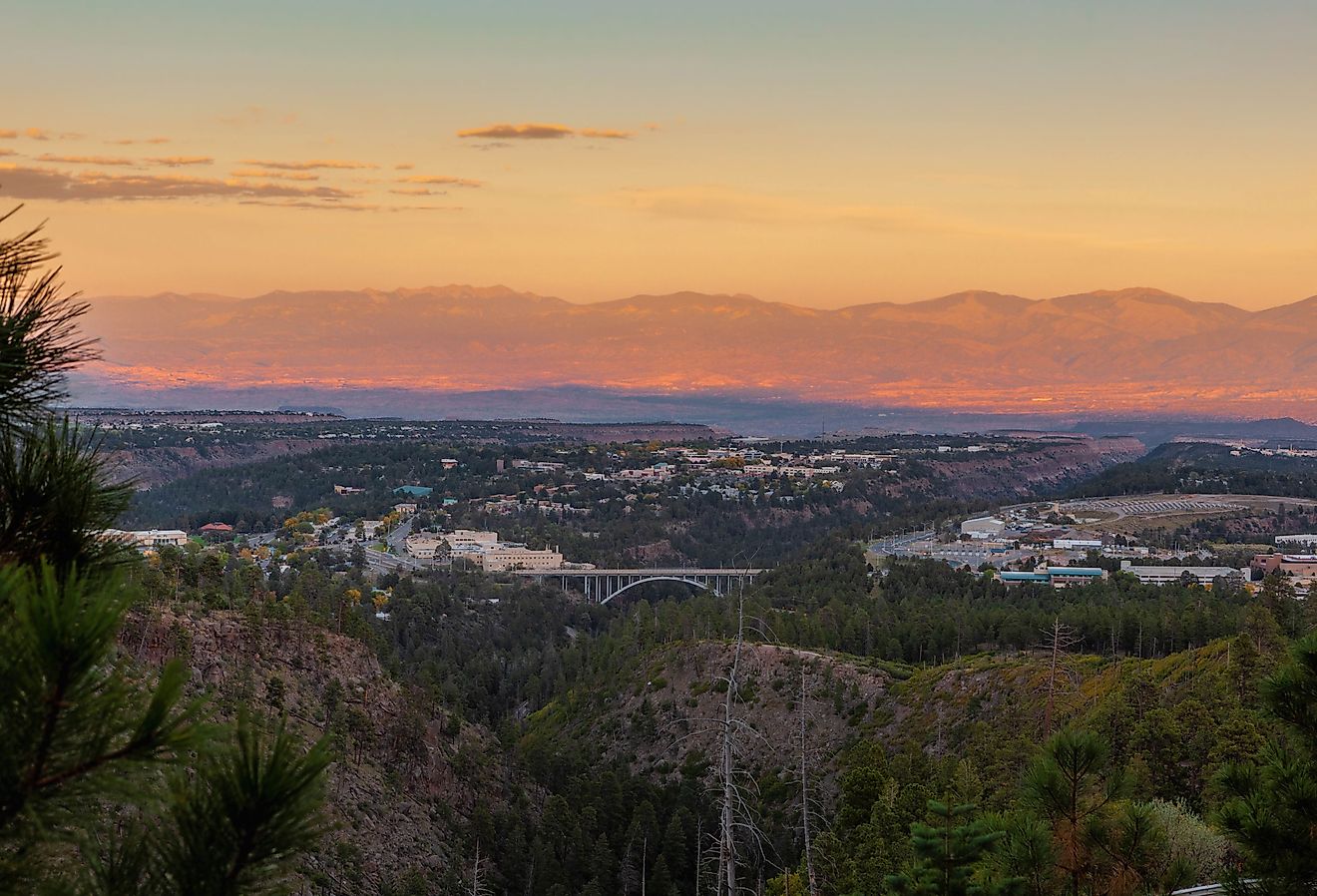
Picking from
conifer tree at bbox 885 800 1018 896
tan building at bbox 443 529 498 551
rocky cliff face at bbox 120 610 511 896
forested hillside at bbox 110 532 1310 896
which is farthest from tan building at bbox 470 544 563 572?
conifer tree at bbox 885 800 1018 896

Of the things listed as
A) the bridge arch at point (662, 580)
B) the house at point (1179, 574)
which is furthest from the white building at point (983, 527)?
Answer: the bridge arch at point (662, 580)

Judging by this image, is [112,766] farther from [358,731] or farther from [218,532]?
[218,532]

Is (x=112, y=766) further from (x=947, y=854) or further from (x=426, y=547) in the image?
(x=426, y=547)

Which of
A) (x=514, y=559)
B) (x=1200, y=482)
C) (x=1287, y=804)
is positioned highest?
(x=1287, y=804)

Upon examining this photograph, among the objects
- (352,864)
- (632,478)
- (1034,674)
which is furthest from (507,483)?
(352,864)

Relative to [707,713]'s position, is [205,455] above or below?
above

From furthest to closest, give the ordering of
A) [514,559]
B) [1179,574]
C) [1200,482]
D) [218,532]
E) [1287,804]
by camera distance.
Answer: [1200,482] < [218,532] < [514,559] < [1179,574] < [1287,804]

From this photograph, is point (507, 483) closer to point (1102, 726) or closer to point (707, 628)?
point (707, 628)

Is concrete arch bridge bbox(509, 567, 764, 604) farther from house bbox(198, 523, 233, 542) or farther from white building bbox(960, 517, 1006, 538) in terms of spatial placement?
house bbox(198, 523, 233, 542)

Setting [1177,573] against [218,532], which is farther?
[218,532]

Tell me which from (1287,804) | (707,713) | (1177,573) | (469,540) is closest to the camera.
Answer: (1287,804)

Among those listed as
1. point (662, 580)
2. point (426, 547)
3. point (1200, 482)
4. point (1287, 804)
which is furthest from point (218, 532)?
point (1287, 804)
